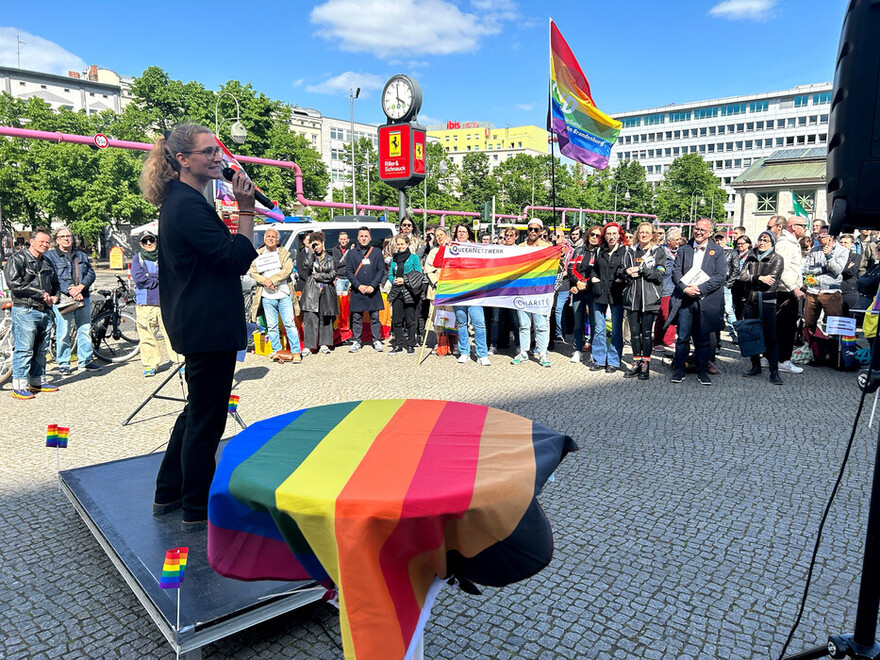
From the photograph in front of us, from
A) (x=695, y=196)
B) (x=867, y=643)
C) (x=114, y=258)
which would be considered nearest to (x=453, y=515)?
(x=867, y=643)

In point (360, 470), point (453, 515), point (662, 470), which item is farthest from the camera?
point (662, 470)

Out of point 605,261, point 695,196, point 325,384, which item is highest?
point 695,196

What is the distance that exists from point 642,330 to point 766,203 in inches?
2581

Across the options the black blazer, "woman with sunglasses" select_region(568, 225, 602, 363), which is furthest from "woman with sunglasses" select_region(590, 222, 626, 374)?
the black blazer

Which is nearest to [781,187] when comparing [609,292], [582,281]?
[582,281]

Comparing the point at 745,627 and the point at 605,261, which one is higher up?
the point at 605,261

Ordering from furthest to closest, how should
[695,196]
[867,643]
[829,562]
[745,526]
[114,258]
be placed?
1. [695,196]
2. [114,258]
3. [745,526]
4. [829,562]
5. [867,643]

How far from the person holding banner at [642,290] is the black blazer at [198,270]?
6.30 m

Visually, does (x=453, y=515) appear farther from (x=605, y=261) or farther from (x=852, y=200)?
(x=605, y=261)

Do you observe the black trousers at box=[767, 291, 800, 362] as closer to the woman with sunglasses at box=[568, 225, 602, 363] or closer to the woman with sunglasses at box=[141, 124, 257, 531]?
the woman with sunglasses at box=[568, 225, 602, 363]

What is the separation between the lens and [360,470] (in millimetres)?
2049

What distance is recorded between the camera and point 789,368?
915 centimetres

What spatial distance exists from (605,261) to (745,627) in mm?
6310

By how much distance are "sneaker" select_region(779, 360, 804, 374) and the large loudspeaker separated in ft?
25.5
